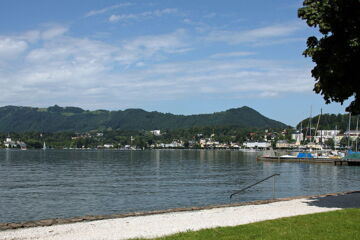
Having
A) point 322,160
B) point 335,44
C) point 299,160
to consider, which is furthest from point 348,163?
point 335,44

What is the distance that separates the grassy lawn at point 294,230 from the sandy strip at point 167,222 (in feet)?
3.97

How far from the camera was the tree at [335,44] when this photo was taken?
743 inches

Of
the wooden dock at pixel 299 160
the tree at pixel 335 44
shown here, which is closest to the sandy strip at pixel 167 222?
the tree at pixel 335 44

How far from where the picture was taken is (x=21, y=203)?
1351 inches

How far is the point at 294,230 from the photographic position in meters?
14.7

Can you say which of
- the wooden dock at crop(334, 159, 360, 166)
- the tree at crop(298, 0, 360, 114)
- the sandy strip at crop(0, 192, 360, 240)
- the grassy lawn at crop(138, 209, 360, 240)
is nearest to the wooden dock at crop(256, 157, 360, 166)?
the wooden dock at crop(334, 159, 360, 166)

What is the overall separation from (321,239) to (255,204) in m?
9.62

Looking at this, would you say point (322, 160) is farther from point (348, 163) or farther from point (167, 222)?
point (167, 222)

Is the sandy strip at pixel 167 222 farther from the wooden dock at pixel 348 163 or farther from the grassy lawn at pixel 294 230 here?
the wooden dock at pixel 348 163

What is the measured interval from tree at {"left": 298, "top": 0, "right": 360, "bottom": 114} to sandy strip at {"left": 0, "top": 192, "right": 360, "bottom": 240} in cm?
618

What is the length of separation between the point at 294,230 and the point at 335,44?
9.45 meters

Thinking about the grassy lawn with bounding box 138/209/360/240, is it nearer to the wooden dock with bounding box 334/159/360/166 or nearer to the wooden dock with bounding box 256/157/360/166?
the wooden dock with bounding box 334/159/360/166

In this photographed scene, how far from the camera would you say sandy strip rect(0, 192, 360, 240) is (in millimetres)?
14852

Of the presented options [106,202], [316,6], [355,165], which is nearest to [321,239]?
[316,6]
